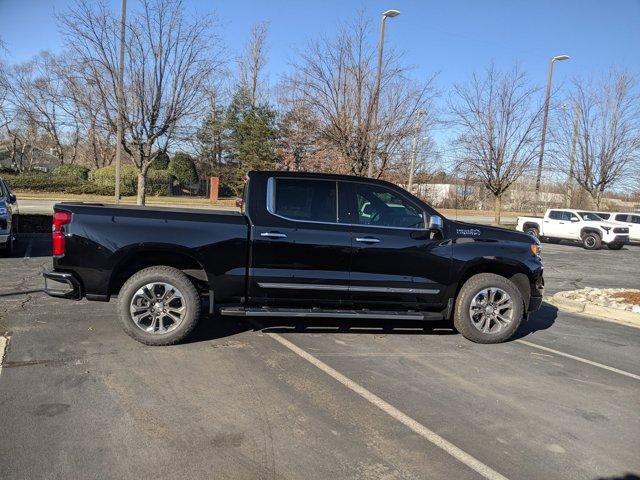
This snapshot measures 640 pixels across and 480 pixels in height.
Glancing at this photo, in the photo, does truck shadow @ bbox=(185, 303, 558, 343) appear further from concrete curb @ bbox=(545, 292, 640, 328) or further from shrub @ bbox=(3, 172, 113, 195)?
shrub @ bbox=(3, 172, 113, 195)

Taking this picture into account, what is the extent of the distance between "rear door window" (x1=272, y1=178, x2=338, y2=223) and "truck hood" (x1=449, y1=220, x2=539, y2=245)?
143cm

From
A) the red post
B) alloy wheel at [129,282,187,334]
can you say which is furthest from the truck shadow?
the red post

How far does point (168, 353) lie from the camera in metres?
5.33

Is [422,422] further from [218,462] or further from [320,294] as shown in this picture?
[320,294]

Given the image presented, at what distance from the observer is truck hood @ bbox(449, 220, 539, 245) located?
6160mm

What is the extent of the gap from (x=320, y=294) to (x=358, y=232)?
0.79 m

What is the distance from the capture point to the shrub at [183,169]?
43906 mm

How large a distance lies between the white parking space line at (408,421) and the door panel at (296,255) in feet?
2.08

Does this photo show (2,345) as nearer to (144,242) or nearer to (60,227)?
(60,227)

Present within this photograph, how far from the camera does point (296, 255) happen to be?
5648mm

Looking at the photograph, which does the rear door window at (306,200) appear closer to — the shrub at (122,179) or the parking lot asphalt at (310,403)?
the parking lot asphalt at (310,403)

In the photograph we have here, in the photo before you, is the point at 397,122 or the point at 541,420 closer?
the point at 541,420

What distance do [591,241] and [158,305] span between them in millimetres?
21848

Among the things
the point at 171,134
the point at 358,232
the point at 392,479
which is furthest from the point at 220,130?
the point at 392,479
